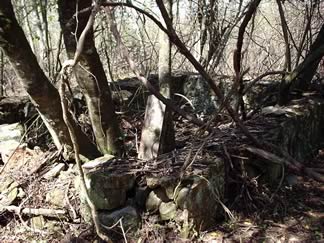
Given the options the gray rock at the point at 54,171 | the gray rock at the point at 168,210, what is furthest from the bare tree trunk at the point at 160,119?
the gray rock at the point at 54,171

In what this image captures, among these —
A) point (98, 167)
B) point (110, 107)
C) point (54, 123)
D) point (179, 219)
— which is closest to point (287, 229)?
point (179, 219)

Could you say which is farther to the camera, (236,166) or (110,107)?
(110,107)

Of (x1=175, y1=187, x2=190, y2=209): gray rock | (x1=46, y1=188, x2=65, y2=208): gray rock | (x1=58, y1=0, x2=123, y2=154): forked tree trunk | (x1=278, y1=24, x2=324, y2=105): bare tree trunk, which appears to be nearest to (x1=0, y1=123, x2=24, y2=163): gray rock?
(x1=46, y1=188, x2=65, y2=208): gray rock

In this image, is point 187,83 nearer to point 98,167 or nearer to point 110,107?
point 110,107

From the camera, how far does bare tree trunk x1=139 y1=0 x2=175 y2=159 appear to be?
3578 mm

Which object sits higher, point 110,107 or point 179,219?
point 110,107

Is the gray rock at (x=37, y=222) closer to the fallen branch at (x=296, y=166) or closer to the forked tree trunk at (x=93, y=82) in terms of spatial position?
the forked tree trunk at (x=93, y=82)

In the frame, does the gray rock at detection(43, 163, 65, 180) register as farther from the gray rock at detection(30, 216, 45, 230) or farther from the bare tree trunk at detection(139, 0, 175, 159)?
the bare tree trunk at detection(139, 0, 175, 159)

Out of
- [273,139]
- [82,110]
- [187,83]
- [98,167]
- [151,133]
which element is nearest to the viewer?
[98,167]

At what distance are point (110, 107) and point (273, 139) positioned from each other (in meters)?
1.68

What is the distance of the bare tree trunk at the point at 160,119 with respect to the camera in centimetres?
358

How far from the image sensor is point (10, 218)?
3.79m

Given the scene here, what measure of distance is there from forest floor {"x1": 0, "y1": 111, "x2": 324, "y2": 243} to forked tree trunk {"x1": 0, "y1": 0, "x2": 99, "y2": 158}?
54 centimetres

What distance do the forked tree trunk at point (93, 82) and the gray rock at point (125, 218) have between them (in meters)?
0.93
